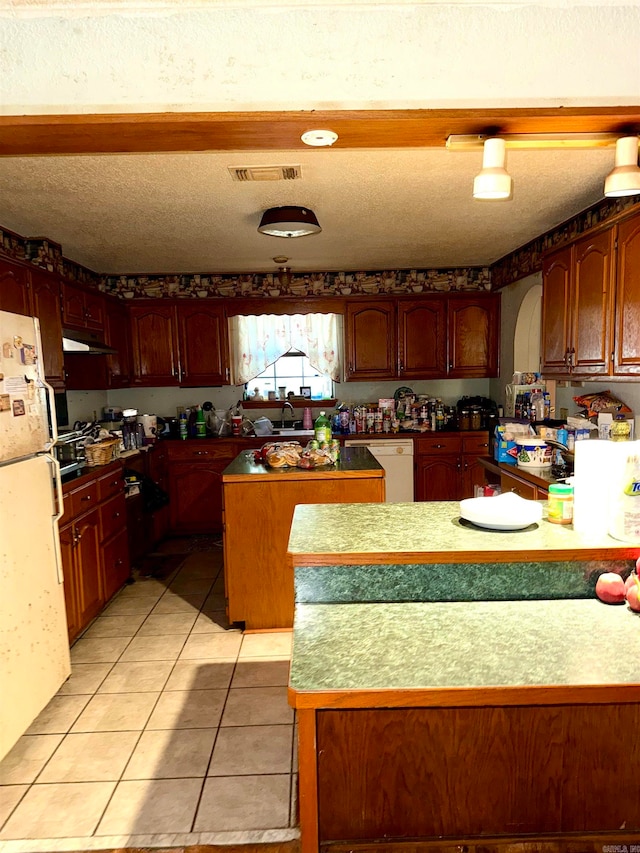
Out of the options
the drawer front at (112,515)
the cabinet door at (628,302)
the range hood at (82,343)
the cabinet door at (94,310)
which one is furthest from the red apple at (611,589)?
the cabinet door at (94,310)

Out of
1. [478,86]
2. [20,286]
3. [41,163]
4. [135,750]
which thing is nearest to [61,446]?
[20,286]

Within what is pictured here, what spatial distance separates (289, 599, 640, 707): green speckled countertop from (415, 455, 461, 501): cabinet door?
139 inches

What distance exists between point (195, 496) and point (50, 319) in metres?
2.06

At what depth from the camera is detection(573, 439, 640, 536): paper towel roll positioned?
1.54 meters

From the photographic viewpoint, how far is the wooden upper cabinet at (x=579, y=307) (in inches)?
109

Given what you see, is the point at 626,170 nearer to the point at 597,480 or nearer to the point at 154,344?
the point at 597,480

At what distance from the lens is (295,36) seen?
132cm

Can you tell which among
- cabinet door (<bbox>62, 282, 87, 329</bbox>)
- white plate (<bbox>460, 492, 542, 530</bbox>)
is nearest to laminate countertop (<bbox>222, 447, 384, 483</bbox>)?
white plate (<bbox>460, 492, 542, 530</bbox>)

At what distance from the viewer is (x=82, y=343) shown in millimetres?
4043

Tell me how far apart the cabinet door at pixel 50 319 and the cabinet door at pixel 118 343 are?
90cm

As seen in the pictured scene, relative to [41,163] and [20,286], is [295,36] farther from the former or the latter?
[20,286]

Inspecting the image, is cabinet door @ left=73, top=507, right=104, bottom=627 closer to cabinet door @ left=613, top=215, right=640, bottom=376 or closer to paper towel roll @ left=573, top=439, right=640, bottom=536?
paper towel roll @ left=573, top=439, right=640, bottom=536

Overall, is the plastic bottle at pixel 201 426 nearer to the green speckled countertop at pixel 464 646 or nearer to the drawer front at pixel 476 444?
the drawer front at pixel 476 444

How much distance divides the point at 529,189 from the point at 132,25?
89.0 inches
